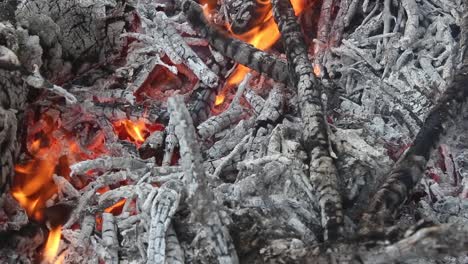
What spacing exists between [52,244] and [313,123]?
130cm

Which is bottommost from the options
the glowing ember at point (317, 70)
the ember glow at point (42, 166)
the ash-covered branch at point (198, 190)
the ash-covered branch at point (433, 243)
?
the ash-covered branch at point (433, 243)

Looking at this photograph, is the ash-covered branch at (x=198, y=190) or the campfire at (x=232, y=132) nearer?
the ash-covered branch at (x=198, y=190)

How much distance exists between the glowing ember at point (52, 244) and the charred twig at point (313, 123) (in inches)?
46.0

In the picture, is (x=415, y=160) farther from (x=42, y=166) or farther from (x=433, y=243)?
(x=42, y=166)

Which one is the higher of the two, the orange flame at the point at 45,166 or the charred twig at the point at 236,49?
the charred twig at the point at 236,49

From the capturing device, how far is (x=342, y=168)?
2.59m

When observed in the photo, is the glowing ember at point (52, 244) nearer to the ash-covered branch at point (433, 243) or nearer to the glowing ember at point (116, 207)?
the glowing ember at point (116, 207)

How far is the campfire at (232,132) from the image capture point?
2211 millimetres

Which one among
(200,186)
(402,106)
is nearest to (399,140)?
(402,106)

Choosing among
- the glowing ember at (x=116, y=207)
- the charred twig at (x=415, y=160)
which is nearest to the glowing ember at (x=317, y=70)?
the charred twig at (x=415, y=160)

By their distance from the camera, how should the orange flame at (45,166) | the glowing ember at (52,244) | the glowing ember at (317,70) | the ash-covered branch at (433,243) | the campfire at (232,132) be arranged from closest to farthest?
1. the ash-covered branch at (433,243)
2. the campfire at (232,132)
3. the glowing ember at (52,244)
4. the orange flame at (45,166)
5. the glowing ember at (317,70)

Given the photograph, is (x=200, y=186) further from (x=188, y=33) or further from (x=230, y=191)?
(x=188, y=33)

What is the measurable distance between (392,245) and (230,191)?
863 mm

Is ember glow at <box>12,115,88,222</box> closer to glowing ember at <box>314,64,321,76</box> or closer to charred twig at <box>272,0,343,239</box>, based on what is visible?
charred twig at <box>272,0,343,239</box>
